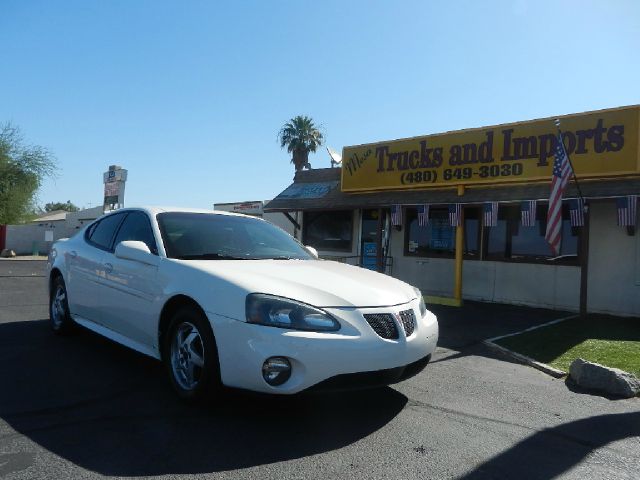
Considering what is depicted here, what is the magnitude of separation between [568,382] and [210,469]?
3984 millimetres

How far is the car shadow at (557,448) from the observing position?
125 inches

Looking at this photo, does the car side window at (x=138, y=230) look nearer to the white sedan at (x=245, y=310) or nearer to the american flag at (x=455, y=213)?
the white sedan at (x=245, y=310)

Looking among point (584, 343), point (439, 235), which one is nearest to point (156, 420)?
point (584, 343)

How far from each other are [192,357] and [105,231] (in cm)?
261

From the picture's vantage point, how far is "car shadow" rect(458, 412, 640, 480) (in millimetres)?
3172

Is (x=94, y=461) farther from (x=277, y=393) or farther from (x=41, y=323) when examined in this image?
(x=41, y=323)

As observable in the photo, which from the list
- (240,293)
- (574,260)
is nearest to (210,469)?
(240,293)

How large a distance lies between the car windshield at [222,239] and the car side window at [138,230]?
0.13 metres

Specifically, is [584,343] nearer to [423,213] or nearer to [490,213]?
[490,213]

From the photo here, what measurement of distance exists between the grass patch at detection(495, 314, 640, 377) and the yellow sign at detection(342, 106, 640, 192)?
9.28 ft

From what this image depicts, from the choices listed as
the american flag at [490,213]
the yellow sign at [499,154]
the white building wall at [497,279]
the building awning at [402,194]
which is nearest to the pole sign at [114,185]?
the building awning at [402,194]

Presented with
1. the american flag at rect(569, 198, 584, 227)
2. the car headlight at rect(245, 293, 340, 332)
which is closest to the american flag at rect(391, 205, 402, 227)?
the american flag at rect(569, 198, 584, 227)

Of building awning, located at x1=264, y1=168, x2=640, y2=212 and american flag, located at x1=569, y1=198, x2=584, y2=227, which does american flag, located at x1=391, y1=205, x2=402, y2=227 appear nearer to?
building awning, located at x1=264, y1=168, x2=640, y2=212

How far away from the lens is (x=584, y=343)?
7.14 meters
